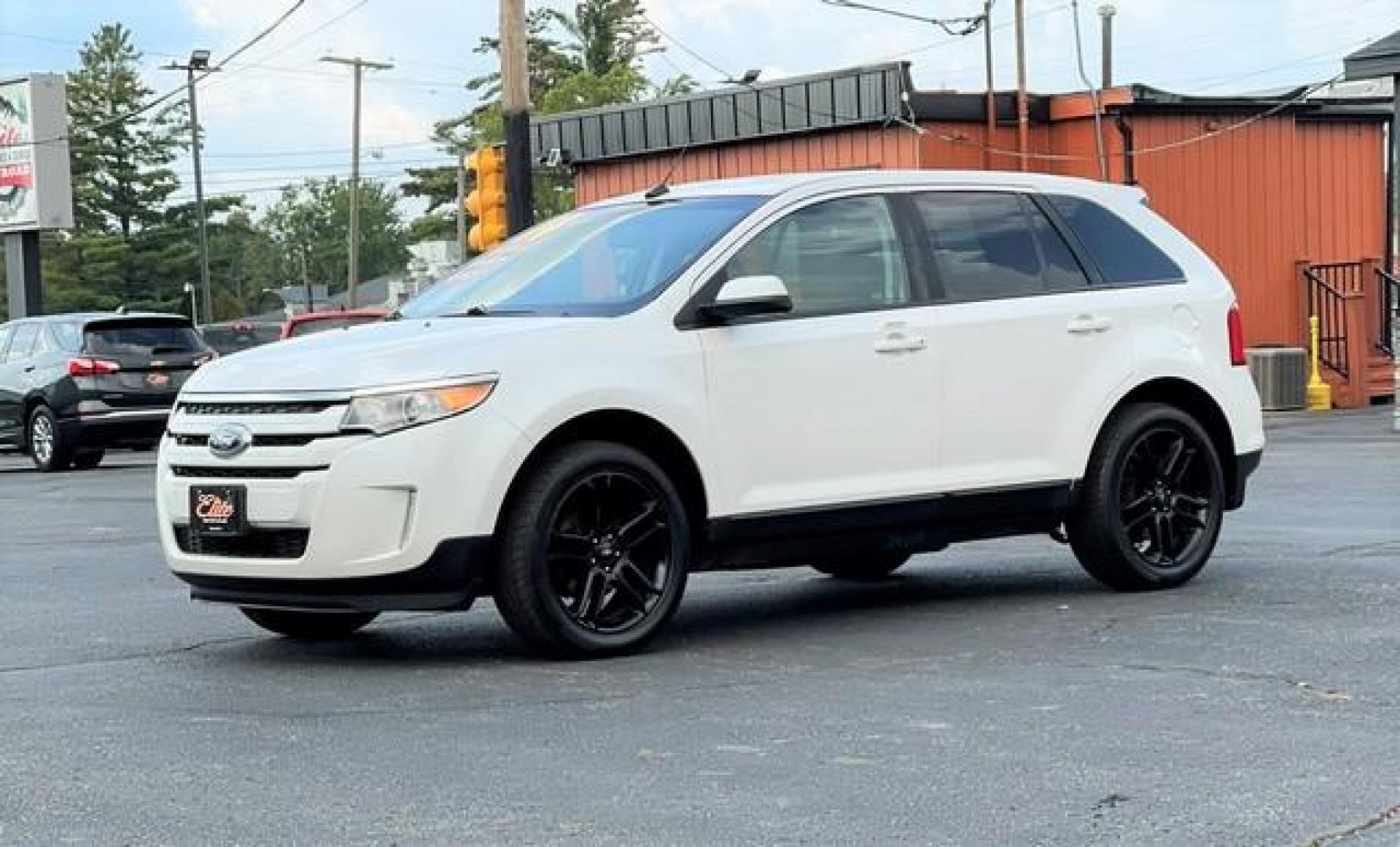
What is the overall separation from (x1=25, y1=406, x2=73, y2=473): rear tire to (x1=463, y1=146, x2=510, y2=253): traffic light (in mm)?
4861

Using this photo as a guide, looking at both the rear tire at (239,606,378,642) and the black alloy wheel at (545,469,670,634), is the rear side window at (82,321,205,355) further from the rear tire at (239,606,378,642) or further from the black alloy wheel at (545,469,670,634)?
the black alloy wheel at (545,469,670,634)

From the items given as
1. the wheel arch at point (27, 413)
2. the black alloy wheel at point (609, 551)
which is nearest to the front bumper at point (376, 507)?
the black alloy wheel at point (609, 551)

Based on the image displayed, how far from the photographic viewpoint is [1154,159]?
26.6 meters

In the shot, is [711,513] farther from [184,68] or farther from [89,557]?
[184,68]

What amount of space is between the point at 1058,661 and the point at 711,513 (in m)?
1.36

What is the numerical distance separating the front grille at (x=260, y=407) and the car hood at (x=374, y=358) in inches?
1.8

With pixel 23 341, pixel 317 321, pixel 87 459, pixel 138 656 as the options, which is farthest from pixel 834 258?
pixel 23 341

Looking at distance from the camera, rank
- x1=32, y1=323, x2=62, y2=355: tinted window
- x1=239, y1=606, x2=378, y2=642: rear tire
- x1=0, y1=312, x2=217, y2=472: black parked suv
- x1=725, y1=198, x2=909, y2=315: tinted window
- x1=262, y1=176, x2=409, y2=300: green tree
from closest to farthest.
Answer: x1=725, y1=198, x2=909, y2=315: tinted window → x1=239, y1=606, x2=378, y2=642: rear tire → x1=0, y1=312, x2=217, y2=472: black parked suv → x1=32, y1=323, x2=62, y2=355: tinted window → x1=262, y1=176, x2=409, y2=300: green tree

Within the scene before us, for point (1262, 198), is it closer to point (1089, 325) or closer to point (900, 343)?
point (1089, 325)

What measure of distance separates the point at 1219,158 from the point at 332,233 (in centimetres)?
11984

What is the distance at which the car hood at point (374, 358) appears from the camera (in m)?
6.86

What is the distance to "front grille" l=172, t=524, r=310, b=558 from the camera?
692 cm

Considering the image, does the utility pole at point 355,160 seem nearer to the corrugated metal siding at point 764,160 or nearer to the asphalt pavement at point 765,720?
the corrugated metal siding at point 764,160

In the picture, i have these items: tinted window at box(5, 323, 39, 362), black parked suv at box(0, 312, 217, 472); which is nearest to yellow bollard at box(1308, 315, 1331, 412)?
black parked suv at box(0, 312, 217, 472)
